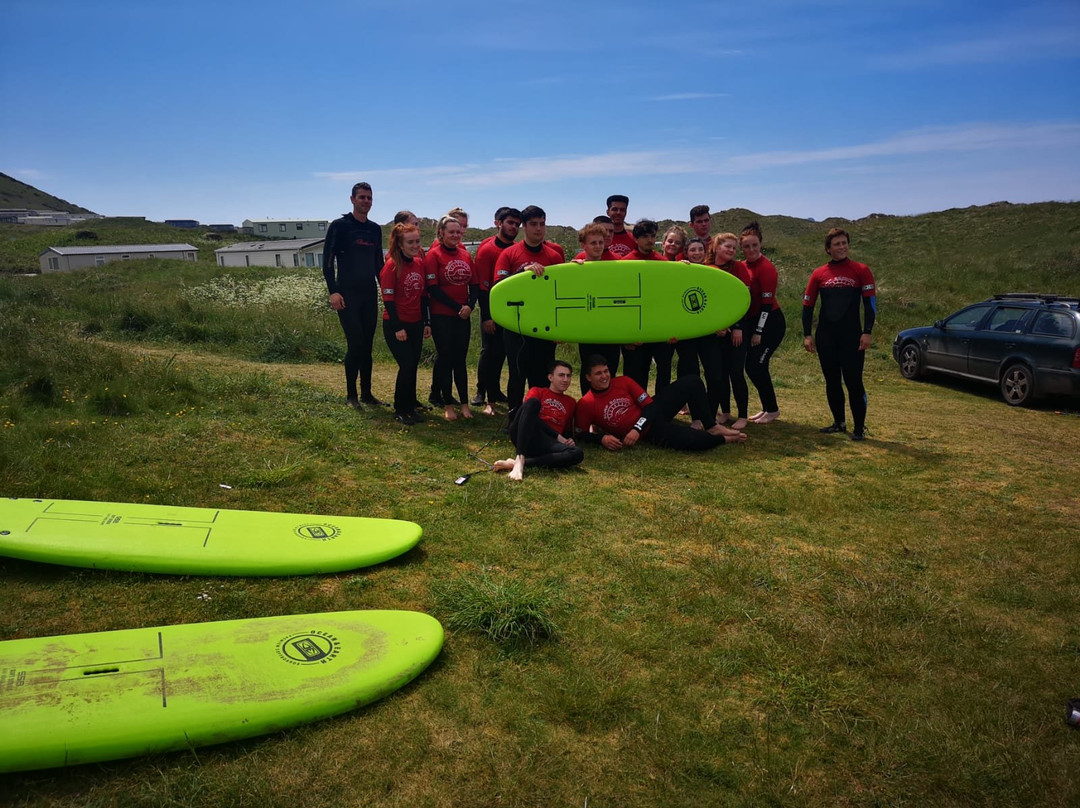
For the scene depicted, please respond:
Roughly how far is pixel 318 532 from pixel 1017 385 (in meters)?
9.24

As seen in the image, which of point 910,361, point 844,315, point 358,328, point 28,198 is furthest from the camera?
point 28,198

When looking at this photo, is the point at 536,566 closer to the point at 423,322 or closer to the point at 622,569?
the point at 622,569

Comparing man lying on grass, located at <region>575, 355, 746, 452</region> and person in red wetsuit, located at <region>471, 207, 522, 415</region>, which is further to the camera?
person in red wetsuit, located at <region>471, 207, 522, 415</region>

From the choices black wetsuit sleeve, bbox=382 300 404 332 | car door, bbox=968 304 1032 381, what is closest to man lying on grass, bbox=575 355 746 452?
black wetsuit sleeve, bbox=382 300 404 332

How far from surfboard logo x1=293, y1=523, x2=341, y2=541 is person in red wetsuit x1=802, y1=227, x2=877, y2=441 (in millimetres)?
4646

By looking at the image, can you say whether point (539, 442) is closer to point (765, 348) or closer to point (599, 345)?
point (599, 345)

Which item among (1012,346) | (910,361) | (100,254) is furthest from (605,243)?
(100,254)

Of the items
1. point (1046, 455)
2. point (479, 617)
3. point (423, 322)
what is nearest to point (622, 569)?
point (479, 617)

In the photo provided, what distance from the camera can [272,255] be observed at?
48.8 metres

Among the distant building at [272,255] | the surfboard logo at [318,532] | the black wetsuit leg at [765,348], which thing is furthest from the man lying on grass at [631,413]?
the distant building at [272,255]

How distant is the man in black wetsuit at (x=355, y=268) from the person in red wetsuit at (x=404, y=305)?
0.31 meters

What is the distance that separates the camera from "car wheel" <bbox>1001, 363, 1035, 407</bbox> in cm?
881

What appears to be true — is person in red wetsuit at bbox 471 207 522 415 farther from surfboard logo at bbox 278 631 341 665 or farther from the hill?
the hill

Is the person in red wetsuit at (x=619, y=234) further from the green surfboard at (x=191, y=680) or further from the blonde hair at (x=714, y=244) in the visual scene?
the green surfboard at (x=191, y=680)
